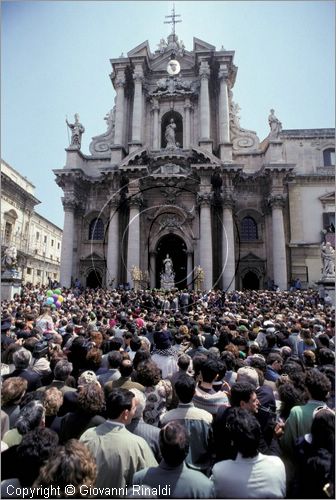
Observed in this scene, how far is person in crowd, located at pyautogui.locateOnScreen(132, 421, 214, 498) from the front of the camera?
2807 mm

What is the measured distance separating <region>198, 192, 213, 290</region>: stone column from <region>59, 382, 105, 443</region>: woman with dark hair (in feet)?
74.4

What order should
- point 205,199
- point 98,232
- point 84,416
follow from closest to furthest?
point 84,416 < point 205,199 < point 98,232

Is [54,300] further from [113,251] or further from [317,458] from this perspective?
[317,458]

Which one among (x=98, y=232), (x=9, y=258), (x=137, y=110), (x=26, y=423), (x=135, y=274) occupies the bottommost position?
(x=26, y=423)

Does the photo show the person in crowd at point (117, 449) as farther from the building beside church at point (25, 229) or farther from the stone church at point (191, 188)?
the building beside church at point (25, 229)

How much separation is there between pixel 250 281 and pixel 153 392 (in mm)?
26786

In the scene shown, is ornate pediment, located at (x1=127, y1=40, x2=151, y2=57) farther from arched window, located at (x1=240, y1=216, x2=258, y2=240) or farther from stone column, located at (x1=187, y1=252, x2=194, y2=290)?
stone column, located at (x1=187, y1=252, x2=194, y2=290)

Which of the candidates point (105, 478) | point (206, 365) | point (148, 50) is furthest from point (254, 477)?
point (148, 50)

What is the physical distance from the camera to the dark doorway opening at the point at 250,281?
98.5 feet

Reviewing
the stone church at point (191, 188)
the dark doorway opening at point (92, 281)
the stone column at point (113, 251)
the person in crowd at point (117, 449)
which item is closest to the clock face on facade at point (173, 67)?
the stone church at point (191, 188)

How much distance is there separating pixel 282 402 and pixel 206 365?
42.5 inches

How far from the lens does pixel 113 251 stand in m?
28.2

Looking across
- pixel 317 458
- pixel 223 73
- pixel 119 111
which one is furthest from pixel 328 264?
pixel 119 111

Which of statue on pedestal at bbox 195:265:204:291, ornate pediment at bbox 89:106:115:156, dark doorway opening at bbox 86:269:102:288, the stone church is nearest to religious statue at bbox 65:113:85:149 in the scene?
the stone church
